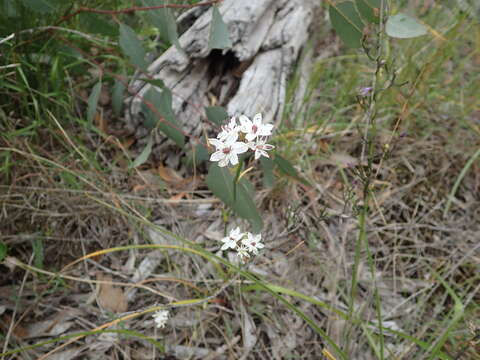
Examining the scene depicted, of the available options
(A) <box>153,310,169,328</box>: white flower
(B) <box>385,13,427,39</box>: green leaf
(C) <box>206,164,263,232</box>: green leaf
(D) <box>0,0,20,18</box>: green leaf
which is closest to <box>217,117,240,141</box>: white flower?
(C) <box>206,164,263,232</box>: green leaf

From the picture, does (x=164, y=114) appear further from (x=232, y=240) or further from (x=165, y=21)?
(x=232, y=240)

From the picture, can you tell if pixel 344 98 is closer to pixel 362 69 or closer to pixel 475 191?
pixel 362 69

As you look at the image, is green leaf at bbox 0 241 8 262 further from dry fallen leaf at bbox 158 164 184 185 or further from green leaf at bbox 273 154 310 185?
green leaf at bbox 273 154 310 185

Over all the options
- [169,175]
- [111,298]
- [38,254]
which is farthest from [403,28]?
[38,254]

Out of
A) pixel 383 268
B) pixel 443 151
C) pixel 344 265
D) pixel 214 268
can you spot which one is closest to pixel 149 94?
pixel 214 268

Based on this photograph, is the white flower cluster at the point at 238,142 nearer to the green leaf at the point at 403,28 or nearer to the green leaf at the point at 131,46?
the green leaf at the point at 403,28

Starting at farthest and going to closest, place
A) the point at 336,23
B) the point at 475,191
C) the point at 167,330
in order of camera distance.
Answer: the point at 475,191, the point at 167,330, the point at 336,23
